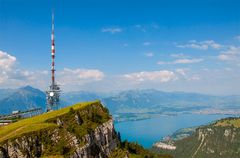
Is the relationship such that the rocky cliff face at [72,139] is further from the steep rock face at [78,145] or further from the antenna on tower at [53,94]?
the antenna on tower at [53,94]

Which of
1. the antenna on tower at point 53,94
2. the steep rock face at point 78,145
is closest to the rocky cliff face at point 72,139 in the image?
the steep rock face at point 78,145

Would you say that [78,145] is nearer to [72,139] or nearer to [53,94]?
[72,139]

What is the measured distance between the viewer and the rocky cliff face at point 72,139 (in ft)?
247

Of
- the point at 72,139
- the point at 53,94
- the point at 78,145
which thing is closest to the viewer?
the point at 72,139

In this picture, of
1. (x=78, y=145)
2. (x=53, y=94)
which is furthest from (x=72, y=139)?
(x=53, y=94)

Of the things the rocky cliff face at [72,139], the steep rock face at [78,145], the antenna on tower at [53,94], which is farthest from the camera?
the antenna on tower at [53,94]

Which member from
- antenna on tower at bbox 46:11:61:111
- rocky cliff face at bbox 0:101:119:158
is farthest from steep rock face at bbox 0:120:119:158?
antenna on tower at bbox 46:11:61:111

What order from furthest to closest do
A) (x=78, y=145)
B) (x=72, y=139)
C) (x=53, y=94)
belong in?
1. (x=53, y=94)
2. (x=78, y=145)
3. (x=72, y=139)

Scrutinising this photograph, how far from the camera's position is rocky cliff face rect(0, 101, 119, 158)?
7531cm

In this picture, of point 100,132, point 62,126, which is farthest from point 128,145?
point 62,126

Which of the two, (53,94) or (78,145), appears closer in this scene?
(78,145)

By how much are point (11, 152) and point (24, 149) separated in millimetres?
3389

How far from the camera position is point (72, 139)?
8712 cm

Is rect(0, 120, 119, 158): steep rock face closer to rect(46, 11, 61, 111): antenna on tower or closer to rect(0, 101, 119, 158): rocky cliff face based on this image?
rect(0, 101, 119, 158): rocky cliff face
